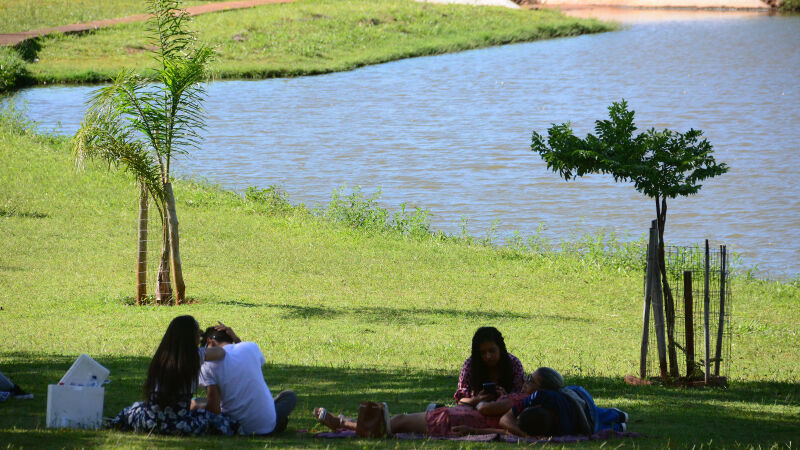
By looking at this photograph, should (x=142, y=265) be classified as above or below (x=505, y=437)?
above

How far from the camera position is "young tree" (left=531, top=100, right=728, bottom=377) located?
9.23 meters

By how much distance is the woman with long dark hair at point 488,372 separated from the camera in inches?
295

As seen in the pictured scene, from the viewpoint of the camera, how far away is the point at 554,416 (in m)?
6.93

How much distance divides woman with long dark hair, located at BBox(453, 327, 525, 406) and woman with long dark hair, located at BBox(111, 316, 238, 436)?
2.05 metres

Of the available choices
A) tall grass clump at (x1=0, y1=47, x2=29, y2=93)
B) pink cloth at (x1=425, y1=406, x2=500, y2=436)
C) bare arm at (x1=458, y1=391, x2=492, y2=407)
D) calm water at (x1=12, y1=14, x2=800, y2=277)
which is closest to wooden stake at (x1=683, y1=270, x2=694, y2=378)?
bare arm at (x1=458, y1=391, x2=492, y2=407)

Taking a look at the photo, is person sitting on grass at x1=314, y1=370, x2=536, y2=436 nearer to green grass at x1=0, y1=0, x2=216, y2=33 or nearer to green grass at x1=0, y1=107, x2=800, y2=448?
green grass at x1=0, y1=107, x2=800, y2=448

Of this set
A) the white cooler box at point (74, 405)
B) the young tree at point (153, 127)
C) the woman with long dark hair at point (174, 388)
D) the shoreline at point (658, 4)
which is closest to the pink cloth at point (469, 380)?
the woman with long dark hair at point (174, 388)

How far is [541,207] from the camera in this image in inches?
863

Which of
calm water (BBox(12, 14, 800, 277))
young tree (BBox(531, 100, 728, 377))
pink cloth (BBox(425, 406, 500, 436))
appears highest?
calm water (BBox(12, 14, 800, 277))

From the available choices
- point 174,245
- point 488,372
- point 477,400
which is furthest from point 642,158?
point 174,245

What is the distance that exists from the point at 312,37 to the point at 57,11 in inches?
573

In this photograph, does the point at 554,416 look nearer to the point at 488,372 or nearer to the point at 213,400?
the point at 488,372

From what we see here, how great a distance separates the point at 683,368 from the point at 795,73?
36.5m

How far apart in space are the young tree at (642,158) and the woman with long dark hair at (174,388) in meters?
4.21
